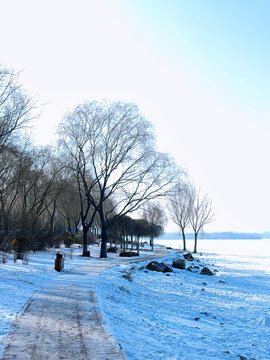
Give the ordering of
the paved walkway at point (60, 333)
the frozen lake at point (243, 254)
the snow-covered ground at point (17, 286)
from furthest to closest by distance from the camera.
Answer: the frozen lake at point (243, 254), the snow-covered ground at point (17, 286), the paved walkway at point (60, 333)

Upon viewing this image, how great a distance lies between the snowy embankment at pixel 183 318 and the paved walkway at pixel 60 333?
18.8 inches

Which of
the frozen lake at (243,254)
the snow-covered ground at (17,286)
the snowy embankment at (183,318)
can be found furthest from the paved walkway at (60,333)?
the frozen lake at (243,254)

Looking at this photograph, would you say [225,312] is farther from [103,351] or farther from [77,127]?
[77,127]

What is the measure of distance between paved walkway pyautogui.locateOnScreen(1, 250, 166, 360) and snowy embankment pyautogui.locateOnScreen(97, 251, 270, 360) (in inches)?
18.8

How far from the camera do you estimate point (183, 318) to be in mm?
9781

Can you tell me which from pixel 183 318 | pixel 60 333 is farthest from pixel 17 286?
pixel 183 318

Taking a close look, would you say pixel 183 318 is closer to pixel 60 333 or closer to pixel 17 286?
pixel 17 286

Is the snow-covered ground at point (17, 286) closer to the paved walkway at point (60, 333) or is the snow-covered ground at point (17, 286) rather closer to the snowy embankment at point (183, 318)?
the paved walkway at point (60, 333)

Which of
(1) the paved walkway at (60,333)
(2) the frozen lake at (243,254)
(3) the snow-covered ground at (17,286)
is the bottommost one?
(2) the frozen lake at (243,254)

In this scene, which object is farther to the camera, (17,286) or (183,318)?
(183,318)

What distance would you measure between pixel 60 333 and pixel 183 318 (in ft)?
17.2

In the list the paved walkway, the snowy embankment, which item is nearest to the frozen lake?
the snowy embankment

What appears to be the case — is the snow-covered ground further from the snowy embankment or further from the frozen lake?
the frozen lake

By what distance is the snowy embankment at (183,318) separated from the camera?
653cm
